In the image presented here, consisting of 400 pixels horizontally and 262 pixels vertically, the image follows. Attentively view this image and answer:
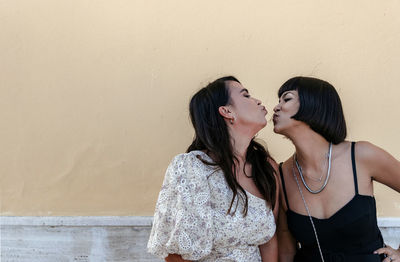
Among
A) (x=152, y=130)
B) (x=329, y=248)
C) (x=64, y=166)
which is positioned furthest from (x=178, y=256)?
(x=64, y=166)

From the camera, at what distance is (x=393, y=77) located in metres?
3.11

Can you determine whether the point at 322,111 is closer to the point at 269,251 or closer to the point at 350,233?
the point at 350,233

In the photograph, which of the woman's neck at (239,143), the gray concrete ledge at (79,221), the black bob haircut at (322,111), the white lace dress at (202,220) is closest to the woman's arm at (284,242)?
the white lace dress at (202,220)

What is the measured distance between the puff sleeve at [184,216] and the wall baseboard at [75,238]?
47.8 inches

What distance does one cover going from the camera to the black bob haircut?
228 cm

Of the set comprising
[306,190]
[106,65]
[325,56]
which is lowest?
[306,190]

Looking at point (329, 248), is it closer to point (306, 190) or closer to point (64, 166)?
point (306, 190)

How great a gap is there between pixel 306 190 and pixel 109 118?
5.48 ft

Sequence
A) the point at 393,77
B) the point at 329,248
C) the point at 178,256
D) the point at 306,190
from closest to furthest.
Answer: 1. the point at 178,256
2. the point at 329,248
3. the point at 306,190
4. the point at 393,77

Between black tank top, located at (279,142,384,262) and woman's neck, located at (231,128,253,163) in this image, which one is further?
woman's neck, located at (231,128,253,163)

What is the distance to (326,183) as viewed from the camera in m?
2.29

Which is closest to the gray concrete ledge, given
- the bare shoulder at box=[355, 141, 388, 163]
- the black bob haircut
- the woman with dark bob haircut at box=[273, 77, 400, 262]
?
the woman with dark bob haircut at box=[273, 77, 400, 262]

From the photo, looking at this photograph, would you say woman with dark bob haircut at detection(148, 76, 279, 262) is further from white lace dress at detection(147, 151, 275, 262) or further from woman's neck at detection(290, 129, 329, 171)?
woman's neck at detection(290, 129, 329, 171)

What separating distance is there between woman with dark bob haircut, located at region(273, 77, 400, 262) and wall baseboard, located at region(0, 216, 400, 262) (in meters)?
1.25
